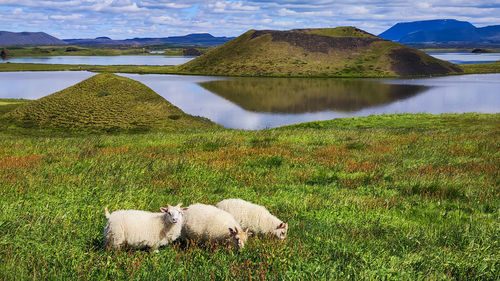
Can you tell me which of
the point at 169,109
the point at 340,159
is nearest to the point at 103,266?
the point at 340,159

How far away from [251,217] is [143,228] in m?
2.11

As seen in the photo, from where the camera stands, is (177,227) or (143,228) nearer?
(143,228)

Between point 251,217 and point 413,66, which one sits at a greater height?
point 413,66

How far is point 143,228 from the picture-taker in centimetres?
591

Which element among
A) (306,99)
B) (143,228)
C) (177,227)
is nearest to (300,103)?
(306,99)

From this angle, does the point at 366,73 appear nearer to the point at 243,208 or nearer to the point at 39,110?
the point at 39,110

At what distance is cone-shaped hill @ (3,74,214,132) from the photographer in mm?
47281

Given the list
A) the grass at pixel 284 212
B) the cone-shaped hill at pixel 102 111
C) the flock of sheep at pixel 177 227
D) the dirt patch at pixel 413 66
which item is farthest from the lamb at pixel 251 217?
the dirt patch at pixel 413 66

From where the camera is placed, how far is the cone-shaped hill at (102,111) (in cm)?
4728

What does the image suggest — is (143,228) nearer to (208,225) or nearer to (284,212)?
(208,225)

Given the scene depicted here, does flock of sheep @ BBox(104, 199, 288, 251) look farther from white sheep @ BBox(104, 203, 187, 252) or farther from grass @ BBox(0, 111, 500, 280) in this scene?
grass @ BBox(0, 111, 500, 280)

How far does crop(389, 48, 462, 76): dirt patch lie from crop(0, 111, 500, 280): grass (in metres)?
169

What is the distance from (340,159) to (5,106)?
6558 centimetres

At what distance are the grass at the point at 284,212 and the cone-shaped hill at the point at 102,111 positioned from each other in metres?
34.5
